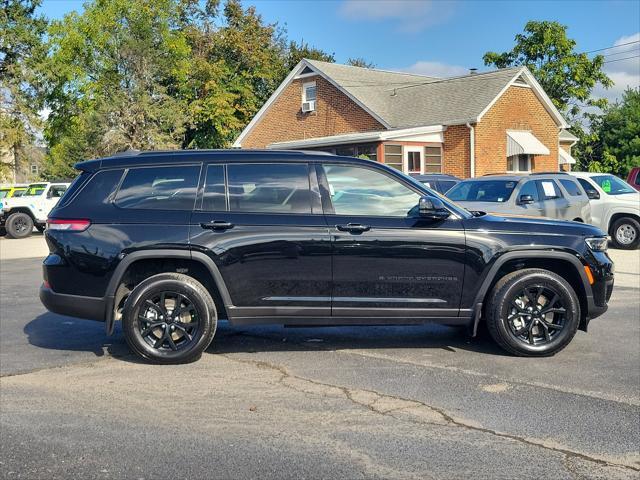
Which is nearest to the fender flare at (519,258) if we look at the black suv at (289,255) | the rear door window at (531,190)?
the black suv at (289,255)

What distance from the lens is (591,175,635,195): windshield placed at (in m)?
16.5

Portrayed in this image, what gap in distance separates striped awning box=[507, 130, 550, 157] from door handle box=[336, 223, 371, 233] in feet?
78.2

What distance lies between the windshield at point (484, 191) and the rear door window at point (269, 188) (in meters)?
7.93

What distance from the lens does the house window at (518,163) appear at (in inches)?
1158

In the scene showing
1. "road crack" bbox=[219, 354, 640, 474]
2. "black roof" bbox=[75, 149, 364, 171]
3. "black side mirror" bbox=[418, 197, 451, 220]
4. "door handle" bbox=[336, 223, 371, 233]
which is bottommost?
"road crack" bbox=[219, 354, 640, 474]

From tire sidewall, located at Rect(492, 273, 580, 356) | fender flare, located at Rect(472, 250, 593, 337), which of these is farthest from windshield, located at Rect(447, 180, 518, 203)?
tire sidewall, located at Rect(492, 273, 580, 356)

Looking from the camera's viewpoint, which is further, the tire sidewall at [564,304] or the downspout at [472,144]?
the downspout at [472,144]

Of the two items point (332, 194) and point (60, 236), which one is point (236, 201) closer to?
point (332, 194)

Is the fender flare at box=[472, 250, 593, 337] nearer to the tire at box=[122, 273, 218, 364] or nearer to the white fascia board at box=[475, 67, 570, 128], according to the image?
the tire at box=[122, 273, 218, 364]

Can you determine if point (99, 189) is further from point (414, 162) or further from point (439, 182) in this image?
point (414, 162)

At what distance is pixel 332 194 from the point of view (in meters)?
6.37

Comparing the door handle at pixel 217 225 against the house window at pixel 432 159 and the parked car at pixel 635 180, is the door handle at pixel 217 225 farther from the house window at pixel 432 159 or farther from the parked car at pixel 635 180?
the house window at pixel 432 159

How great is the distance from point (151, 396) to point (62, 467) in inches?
53.0

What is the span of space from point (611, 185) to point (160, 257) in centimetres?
1362
